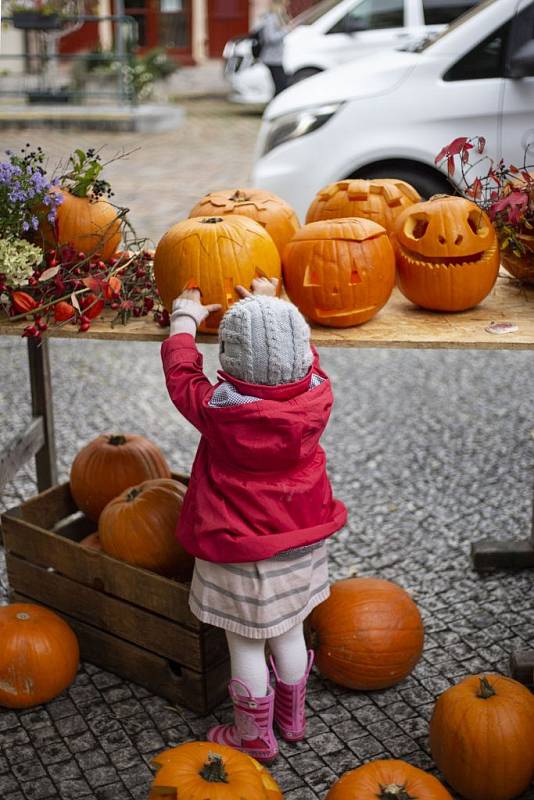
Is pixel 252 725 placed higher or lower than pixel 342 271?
lower

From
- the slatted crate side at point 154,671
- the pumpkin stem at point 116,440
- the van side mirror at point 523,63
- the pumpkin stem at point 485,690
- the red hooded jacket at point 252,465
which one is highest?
the van side mirror at point 523,63

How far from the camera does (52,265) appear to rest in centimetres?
293

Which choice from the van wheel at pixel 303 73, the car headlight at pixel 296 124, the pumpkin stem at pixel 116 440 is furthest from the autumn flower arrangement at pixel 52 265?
the van wheel at pixel 303 73

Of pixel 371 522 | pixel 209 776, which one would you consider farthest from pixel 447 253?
pixel 371 522

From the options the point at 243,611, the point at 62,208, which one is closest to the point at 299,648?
the point at 243,611

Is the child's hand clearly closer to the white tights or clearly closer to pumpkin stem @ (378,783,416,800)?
the white tights

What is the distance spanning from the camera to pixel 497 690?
8.71ft

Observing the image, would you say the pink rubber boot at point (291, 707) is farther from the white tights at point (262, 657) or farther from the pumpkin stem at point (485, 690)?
the pumpkin stem at point (485, 690)

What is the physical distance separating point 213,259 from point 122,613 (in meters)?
1.10

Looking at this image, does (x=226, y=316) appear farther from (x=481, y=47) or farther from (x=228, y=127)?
(x=228, y=127)

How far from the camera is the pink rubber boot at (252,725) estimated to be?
2.71 metres

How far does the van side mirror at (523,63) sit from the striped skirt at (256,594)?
365 centimetres

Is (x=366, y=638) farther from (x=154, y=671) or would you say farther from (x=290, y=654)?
(x=154, y=671)

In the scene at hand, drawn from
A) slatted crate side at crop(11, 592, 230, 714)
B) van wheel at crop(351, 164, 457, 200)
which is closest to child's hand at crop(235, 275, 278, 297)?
slatted crate side at crop(11, 592, 230, 714)
